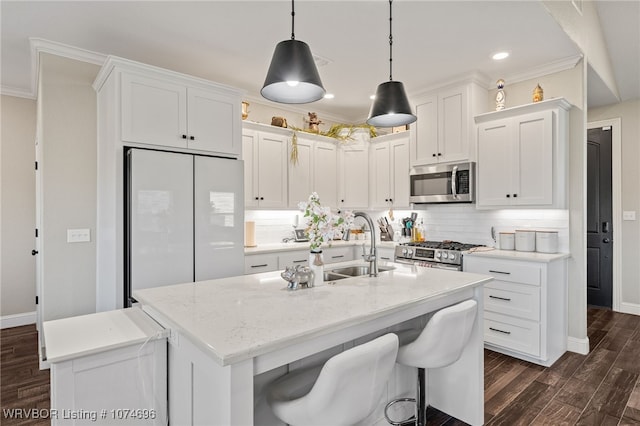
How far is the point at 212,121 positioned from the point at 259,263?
1489 mm

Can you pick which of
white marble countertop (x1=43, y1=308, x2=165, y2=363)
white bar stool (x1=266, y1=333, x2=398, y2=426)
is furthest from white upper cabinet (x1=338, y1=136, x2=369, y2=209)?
white bar stool (x1=266, y1=333, x2=398, y2=426)

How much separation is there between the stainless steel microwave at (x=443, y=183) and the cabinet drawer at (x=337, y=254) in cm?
103

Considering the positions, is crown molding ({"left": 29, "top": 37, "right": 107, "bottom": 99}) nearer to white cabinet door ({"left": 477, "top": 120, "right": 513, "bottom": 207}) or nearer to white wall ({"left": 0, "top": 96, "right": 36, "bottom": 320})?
white wall ({"left": 0, "top": 96, "right": 36, "bottom": 320})

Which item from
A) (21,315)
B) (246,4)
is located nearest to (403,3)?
(246,4)

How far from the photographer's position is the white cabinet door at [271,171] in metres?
4.16

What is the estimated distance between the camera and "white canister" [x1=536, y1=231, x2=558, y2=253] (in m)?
3.43

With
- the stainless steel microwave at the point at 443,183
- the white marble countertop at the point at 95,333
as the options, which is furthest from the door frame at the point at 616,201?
the white marble countertop at the point at 95,333

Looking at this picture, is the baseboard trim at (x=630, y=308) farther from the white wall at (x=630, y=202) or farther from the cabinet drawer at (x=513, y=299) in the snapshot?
the cabinet drawer at (x=513, y=299)

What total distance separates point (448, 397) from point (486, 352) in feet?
4.42

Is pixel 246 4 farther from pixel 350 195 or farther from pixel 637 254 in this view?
pixel 637 254

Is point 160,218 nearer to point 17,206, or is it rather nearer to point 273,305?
point 273,305

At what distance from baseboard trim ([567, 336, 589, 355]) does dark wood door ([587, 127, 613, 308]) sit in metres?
1.93

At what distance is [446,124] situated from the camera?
158 inches

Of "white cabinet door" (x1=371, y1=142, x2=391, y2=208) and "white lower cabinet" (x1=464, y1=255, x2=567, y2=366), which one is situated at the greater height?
"white cabinet door" (x1=371, y1=142, x2=391, y2=208)
